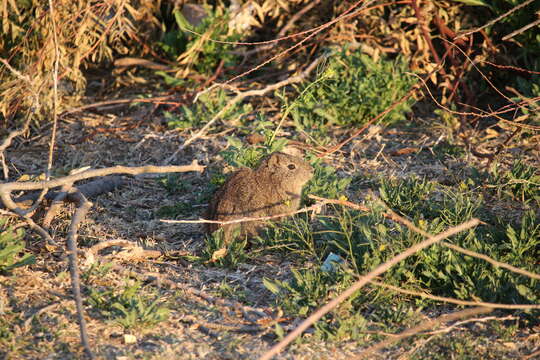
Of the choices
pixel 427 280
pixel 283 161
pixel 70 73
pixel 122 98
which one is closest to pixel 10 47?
pixel 70 73

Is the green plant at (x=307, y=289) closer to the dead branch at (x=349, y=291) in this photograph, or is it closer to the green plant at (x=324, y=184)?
the green plant at (x=324, y=184)

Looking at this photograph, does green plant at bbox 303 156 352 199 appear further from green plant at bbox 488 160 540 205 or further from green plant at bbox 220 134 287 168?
green plant at bbox 488 160 540 205

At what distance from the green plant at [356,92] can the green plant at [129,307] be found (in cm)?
305

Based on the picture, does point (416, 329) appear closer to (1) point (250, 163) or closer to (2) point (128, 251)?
(2) point (128, 251)

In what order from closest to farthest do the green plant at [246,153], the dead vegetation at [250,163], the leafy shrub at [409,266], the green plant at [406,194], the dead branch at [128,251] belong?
the dead vegetation at [250,163] < the leafy shrub at [409,266] < the dead branch at [128,251] < the green plant at [406,194] < the green plant at [246,153]

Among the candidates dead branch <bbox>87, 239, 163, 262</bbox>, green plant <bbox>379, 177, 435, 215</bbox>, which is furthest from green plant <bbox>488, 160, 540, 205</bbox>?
dead branch <bbox>87, 239, 163, 262</bbox>

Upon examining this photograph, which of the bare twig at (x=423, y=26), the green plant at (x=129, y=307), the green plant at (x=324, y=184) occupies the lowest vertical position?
the green plant at (x=324, y=184)

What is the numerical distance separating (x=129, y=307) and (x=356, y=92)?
3.60 m

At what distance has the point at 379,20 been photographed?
275 inches

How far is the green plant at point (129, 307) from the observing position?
370cm

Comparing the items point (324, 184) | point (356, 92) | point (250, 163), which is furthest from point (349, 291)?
point (356, 92)

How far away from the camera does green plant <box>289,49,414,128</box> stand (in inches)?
256

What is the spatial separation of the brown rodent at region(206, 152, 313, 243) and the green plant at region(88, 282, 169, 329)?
95 cm

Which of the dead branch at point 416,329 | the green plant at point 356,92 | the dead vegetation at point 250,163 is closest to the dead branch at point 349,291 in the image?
the dead vegetation at point 250,163
